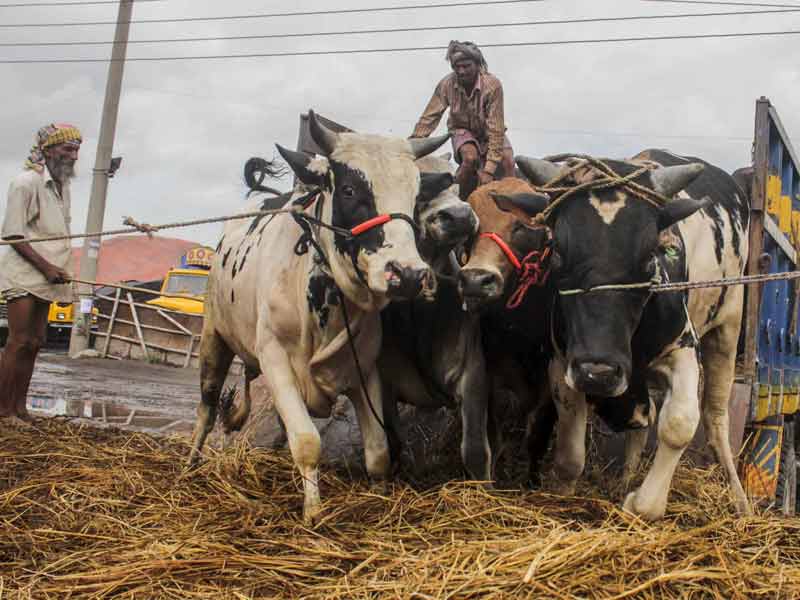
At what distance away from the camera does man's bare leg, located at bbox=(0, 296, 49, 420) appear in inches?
263

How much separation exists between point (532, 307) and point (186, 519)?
76.1 inches

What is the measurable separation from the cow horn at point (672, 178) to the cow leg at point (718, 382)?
165 cm

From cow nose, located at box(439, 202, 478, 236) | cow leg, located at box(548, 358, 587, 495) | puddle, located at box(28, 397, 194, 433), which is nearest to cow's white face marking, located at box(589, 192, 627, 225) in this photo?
cow nose, located at box(439, 202, 478, 236)

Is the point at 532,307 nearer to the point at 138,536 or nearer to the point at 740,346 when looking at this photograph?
the point at 138,536

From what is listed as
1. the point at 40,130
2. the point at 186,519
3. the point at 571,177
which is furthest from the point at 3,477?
the point at 571,177

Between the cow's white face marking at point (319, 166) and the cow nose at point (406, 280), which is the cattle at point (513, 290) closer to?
the cow nose at point (406, 280)

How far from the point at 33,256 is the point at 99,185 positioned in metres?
11.1

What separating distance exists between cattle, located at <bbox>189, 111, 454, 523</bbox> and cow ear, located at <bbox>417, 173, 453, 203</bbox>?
0.12m

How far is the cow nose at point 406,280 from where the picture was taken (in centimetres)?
375

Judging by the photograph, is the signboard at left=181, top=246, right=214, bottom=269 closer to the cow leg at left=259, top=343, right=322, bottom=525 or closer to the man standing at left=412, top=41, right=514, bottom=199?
the man standing at left=412, top=41, right=514, bottom=199

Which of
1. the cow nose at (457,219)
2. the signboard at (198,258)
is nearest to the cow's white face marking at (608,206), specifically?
the cow nose at (457,219)

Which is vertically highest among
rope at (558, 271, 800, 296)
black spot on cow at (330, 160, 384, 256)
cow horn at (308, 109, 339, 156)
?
cow horn at (308, 109, 339, 156)

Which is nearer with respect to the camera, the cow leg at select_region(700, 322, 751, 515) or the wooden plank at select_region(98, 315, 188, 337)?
the cow leg at select_region(700, 322, 751, 515)

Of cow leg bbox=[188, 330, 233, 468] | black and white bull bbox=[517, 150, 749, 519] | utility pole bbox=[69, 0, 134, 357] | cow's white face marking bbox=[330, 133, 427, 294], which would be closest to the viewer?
black and white bull bbox=[517, 150, 749, 519]
